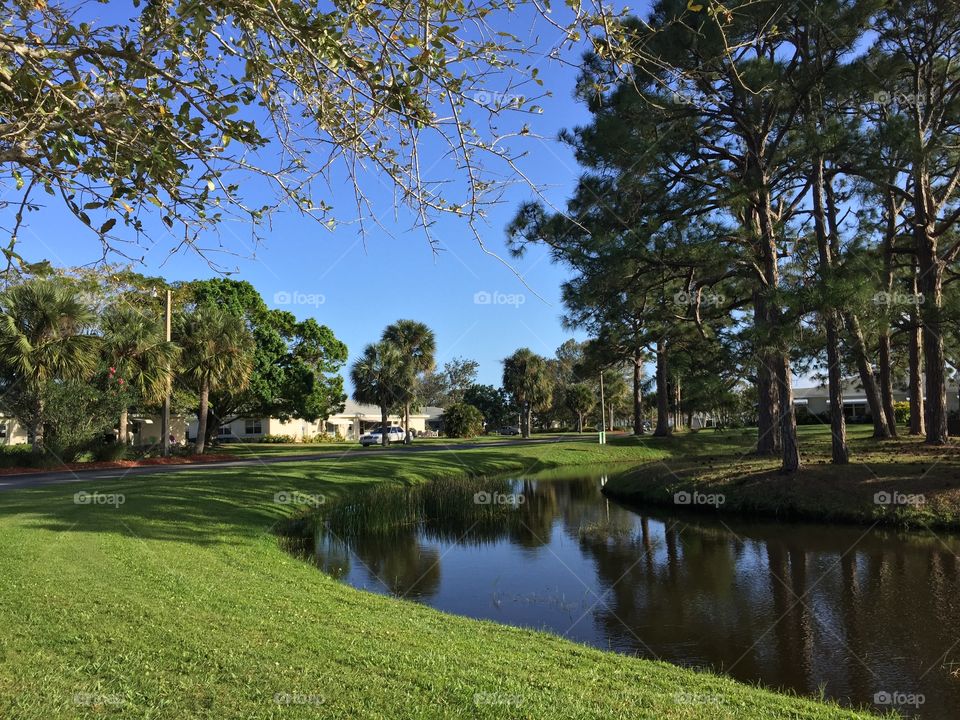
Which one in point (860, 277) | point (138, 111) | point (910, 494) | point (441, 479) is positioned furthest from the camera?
point (441, 479)

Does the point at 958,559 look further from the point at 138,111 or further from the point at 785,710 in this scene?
the point at 138,111

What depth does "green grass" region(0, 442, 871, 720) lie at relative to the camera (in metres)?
4.43

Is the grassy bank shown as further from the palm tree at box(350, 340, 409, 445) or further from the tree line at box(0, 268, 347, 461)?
the palm tree at box(350, 340, 409, 445)

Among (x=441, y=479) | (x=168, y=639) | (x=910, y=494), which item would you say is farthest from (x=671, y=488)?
(x=168, y=639)

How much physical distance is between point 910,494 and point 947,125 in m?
11.6

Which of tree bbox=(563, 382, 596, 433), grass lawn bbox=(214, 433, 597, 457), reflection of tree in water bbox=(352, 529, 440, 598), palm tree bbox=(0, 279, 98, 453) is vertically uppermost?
palm tree bbox=(0, 279, 98, 453)

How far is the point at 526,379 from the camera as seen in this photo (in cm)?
6153

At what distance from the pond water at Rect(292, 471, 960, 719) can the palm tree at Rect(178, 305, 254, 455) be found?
17.3 metres

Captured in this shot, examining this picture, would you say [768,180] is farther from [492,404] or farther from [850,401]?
[492,404]

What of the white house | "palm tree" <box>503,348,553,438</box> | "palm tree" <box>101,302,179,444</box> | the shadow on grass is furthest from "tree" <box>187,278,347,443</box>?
the white house

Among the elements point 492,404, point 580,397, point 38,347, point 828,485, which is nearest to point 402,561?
point 828,485

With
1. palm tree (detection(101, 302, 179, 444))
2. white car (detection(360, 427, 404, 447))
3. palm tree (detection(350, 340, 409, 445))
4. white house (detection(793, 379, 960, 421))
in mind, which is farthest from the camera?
white house (detection(793, 379, 960, 421))

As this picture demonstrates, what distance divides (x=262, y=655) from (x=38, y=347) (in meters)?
24.2

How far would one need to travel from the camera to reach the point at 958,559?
11.2 metres
